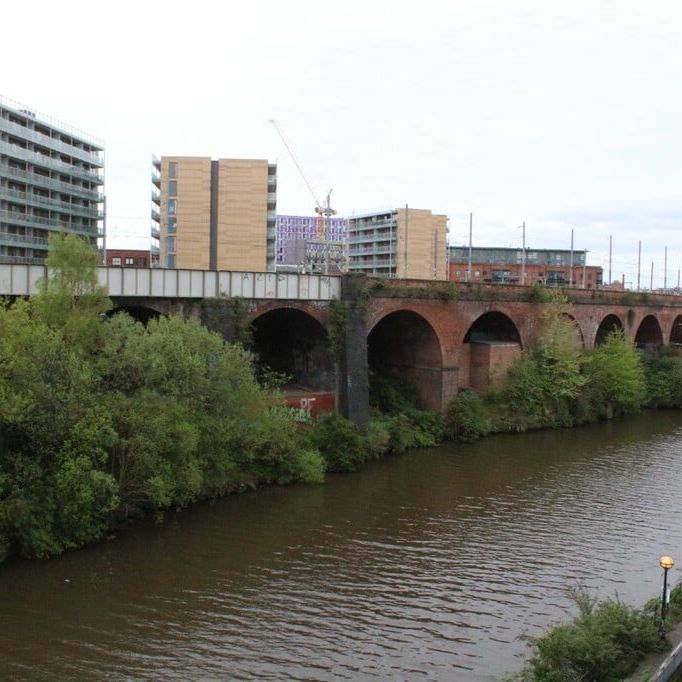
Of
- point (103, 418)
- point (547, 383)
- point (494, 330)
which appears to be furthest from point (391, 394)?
point (103, 418)

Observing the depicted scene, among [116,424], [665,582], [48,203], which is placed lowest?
[665,582]

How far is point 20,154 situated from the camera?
2402 inches

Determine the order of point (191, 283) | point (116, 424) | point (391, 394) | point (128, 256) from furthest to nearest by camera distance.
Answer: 1. point (128, 256)
2. point (391, 394)
3. point (191, 283)
4. point (116, 424)

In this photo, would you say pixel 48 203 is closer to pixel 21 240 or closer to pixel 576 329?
pixel 21 240

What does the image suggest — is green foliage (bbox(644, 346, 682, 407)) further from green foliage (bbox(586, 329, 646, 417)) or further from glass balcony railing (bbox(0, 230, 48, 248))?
glass balcony railing (bbox(0, 230, 48, 248))

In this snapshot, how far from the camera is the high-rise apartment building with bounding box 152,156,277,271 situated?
202 ft

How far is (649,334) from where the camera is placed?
191ft

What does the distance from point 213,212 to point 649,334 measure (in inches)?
1444

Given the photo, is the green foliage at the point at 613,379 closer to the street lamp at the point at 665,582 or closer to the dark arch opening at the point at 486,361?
the dark arch opening at the point at 486,361

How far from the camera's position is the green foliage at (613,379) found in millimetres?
43031

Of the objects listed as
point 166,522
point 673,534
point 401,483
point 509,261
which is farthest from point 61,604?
point 509,261

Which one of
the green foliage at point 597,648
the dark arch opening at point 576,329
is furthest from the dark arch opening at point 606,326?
the green foliage at point 597,648

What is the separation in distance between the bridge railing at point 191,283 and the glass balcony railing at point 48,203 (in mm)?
36757

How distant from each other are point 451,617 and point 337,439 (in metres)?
13.3
